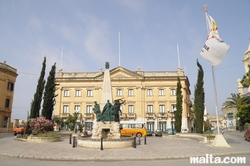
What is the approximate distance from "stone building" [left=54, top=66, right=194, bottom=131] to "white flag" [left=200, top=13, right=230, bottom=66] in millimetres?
29096

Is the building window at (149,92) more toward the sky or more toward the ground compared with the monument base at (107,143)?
more toward the sky

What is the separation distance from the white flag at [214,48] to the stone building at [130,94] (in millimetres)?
29096

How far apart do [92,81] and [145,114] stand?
13.7 m

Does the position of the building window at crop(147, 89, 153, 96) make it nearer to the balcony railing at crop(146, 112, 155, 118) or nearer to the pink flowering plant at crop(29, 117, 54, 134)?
the balcony railing at crop(146, 112, 155, 118)

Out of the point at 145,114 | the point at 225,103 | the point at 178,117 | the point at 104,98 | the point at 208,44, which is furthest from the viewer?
the point at 225,103

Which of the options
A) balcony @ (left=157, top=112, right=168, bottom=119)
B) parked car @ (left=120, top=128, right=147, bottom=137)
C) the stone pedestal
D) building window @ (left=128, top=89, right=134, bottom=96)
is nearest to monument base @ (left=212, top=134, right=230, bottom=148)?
the stone pedestal

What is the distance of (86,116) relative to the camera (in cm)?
4350

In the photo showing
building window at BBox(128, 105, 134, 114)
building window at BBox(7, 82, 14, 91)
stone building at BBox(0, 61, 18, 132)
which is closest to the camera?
stone building at BBox(0, 61, 18, 132)

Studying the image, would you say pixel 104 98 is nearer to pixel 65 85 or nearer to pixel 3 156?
pixel 3 156

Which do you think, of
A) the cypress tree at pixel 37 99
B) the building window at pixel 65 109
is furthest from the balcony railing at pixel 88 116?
the cypress tree at pixel 37 99

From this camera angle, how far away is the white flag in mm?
14430

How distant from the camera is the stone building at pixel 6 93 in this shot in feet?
123

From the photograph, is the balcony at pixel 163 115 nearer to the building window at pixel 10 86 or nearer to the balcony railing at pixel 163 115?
the balcony railing at pixel 163 115

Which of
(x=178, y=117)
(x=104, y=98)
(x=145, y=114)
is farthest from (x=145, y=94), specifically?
(x=104, y=98)
